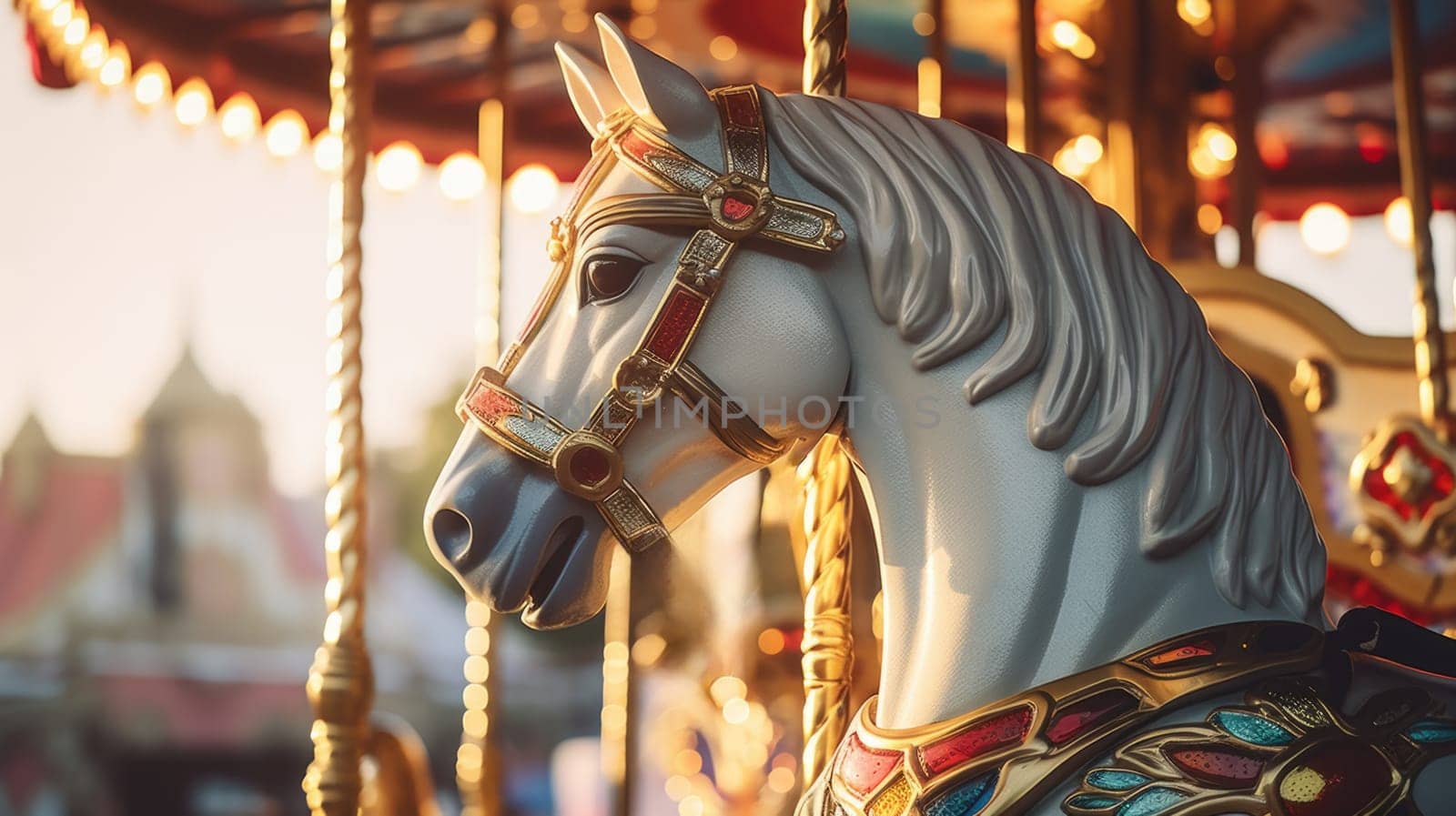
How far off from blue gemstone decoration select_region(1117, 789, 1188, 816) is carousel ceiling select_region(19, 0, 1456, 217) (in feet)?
7.50

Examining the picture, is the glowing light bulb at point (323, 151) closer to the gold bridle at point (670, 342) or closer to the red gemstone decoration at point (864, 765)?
the gold bridle at point (670, 342)

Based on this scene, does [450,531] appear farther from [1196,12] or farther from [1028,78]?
[1196,12]

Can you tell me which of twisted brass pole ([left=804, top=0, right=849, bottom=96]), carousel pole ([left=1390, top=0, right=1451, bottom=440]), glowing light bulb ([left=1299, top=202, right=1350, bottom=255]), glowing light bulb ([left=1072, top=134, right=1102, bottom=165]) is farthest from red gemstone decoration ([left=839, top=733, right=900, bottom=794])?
glowing light bulb ([left=1299, top=202, right=1350, bottom=255])

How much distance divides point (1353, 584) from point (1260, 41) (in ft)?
7.26

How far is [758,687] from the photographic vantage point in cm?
457

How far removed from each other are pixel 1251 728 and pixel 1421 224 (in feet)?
6.62

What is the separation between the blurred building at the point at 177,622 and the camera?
14.3m

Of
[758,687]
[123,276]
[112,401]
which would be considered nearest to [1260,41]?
[758,687]

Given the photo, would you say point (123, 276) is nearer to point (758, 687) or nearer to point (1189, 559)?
point (758, 687)

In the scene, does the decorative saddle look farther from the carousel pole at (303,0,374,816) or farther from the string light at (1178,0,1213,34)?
the string light at (1178,0,1213,34)

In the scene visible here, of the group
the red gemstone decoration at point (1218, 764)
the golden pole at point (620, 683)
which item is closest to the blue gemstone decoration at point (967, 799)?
the red gemstone decoration at point (1218, 764)

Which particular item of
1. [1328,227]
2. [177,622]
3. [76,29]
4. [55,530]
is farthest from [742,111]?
[55,530]

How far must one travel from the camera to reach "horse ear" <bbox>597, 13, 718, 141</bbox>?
127 centimetres

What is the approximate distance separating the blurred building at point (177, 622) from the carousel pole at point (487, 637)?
12.4 meters
